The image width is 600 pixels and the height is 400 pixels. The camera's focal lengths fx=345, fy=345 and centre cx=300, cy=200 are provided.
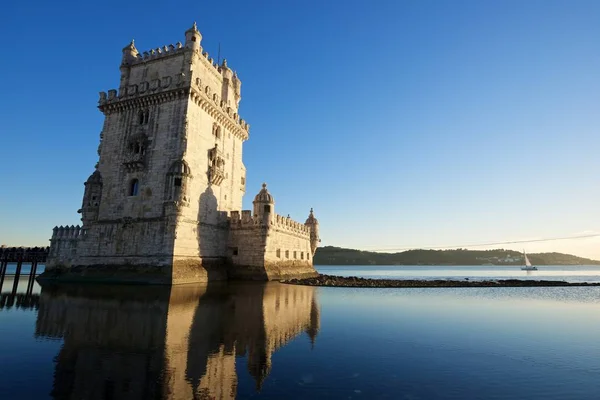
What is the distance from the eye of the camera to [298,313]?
15.7 meters

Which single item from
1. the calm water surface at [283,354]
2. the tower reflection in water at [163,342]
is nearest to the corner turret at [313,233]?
the tower reflection in water at [163,342]

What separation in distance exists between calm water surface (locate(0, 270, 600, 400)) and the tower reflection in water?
0.13 feet

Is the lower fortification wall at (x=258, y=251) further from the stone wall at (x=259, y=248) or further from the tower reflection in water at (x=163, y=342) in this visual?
the tower reflection in water at (x=163, y=342)

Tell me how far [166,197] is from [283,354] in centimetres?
2301

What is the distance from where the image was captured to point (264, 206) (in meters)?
34.7

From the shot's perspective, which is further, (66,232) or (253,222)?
(253,222)

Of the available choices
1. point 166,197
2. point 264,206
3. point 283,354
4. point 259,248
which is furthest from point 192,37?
point 283,354

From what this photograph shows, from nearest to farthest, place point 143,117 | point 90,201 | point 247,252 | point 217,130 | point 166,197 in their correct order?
point 166,197, point 90,201, point 143,117, point 247,252, point 217,130

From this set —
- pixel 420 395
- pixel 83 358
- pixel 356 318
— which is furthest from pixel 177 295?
pixel 420 395

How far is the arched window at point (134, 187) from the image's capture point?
31.9 metres

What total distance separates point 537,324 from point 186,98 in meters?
30.3

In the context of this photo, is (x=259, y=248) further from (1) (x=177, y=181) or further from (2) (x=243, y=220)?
(1) (x=177, y=181)

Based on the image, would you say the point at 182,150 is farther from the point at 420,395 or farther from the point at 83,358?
the point at 420,395

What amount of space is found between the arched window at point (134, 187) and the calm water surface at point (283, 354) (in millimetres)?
16546
